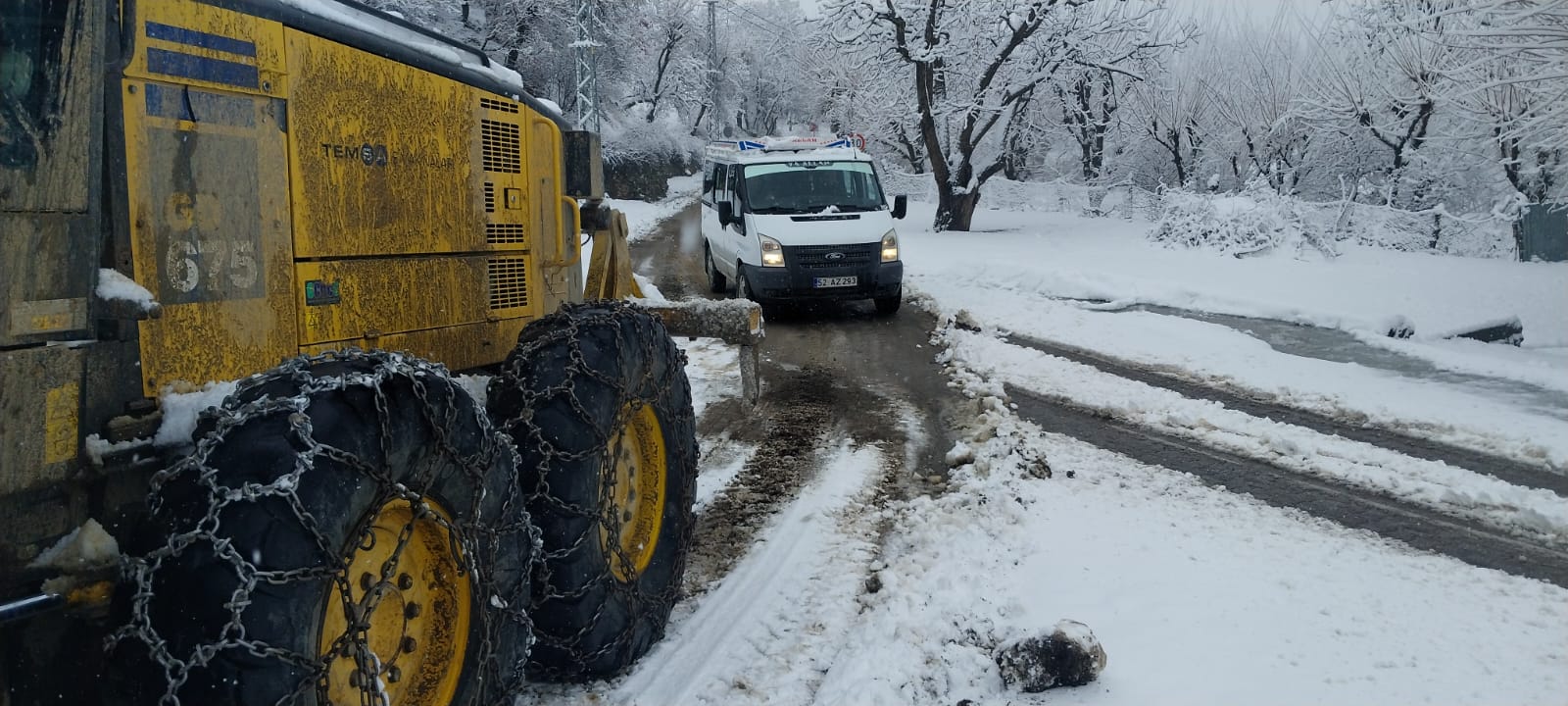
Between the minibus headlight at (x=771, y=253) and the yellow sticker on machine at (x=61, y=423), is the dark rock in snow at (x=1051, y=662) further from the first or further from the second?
the minibus headlight at (x=771, y=253)

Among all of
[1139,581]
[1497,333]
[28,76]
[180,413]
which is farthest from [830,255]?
[28,76]

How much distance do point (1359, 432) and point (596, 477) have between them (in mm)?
6028

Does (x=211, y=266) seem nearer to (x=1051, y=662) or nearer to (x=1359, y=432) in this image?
(x=1051, y=662)

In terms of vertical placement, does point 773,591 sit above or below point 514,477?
below

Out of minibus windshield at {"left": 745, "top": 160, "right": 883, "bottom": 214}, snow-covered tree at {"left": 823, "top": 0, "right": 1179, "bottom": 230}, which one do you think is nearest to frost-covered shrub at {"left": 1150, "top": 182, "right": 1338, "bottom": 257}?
snow-covered tree at {"left": 823, "top": 0, "right": 1179, "bottom": 230}

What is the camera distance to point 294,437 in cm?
216

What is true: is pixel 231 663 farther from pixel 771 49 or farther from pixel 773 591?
pixel 771 49

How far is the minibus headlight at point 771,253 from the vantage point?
11836 mm

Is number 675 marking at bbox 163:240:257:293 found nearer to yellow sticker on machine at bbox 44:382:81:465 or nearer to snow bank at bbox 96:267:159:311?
snow bank at bbox 96:267:159:311

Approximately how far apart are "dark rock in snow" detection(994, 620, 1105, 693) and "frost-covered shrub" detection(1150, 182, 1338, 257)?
1652 cm

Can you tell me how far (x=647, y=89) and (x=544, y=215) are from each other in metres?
56.0

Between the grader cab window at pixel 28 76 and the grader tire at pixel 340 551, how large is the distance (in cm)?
66

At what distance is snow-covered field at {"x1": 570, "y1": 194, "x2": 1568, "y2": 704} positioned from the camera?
3568 mm

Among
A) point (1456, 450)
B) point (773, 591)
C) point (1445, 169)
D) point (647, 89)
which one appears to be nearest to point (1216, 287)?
point (1456, 450)
